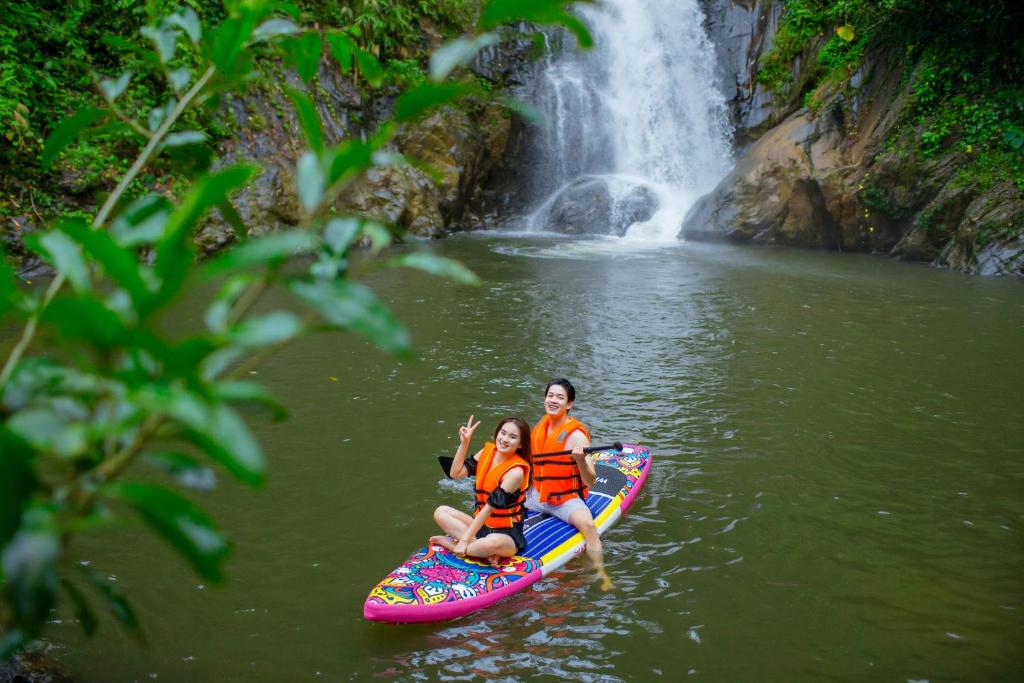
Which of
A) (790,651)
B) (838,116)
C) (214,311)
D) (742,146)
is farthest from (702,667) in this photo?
(742,146)

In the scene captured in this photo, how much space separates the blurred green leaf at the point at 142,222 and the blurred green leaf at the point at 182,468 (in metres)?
0.23

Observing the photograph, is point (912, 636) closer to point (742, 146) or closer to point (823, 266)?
point (823, 266)

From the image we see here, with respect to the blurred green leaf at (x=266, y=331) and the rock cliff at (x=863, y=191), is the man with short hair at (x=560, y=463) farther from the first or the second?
the rock cliff at (x=863, y=191)

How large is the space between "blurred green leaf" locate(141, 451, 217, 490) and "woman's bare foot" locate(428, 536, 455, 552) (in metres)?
3.84

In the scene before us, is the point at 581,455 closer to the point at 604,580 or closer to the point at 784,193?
the point at 604,580

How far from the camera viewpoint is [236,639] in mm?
3781

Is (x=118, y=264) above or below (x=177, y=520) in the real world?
above

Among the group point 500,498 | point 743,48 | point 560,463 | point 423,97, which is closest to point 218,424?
point 423,97

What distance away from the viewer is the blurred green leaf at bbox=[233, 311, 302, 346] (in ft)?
2.36

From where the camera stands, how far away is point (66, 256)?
0.82 m

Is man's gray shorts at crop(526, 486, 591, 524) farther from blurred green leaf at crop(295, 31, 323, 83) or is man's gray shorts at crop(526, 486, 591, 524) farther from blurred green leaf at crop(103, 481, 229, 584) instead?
blurred green leaf at crop(103, 481, 229, 584)

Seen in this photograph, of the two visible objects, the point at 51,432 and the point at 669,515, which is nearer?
the point at 51,432

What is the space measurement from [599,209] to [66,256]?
64.5 ft

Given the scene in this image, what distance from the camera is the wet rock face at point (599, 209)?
19797 millimetres
